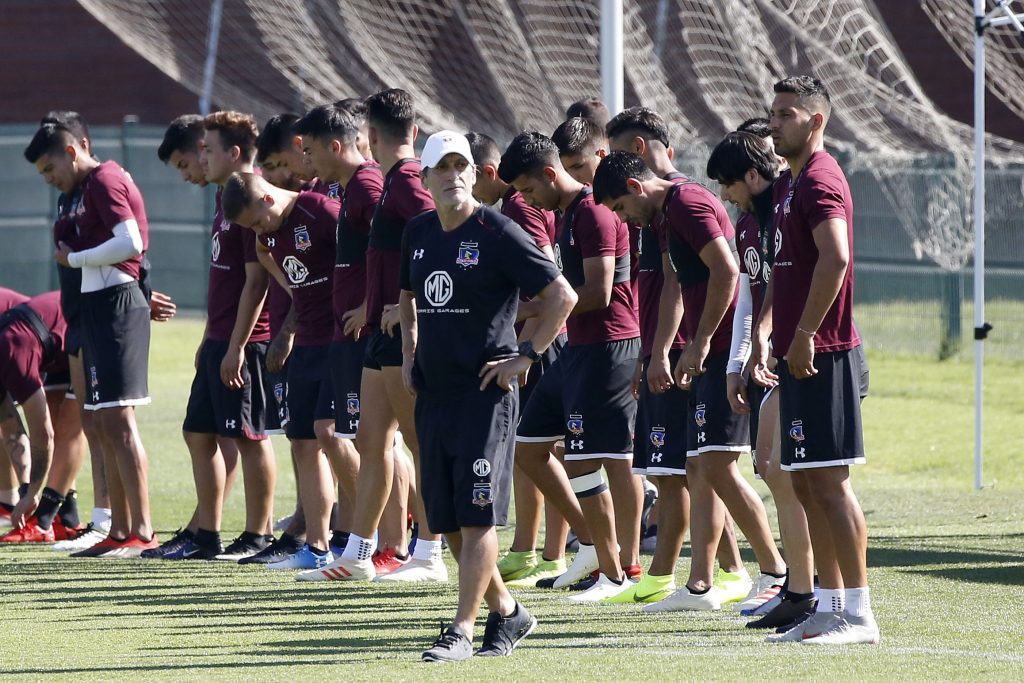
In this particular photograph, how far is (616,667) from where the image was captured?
6152 millimetres

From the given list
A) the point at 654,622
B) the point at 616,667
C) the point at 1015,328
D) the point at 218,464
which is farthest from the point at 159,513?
the point at 1015,328

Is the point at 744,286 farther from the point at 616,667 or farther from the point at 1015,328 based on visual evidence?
the point at 1015,328

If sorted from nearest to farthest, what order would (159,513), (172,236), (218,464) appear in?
1. (218,464)
2. (159,513)
3. (172,236)

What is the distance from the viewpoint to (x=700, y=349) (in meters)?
7.50

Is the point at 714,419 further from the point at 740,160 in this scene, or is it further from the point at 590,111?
the point at 590,111

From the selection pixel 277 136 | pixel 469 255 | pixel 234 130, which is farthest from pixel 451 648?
pixel 234 130

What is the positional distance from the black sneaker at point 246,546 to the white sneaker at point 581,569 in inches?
81.2

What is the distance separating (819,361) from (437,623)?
2.04 m

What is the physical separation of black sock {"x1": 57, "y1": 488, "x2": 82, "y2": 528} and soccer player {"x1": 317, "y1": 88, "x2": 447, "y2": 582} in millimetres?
2770

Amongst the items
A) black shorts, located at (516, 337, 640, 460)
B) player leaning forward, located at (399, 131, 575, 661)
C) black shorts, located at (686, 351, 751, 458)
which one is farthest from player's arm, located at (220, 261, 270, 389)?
player leaning forward, located at (399, 131, 575, 661)

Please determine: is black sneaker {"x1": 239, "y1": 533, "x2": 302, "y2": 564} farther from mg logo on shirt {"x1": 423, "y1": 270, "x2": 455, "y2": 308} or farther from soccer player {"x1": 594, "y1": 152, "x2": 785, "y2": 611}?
mg logo on shirt {"x1": 423, "y1": 270, "x2": 455, "y2": 308}

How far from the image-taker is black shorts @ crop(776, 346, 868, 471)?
6504 mm

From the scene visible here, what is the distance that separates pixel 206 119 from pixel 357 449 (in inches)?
98.0

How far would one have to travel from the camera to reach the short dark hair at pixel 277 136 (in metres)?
9.43
